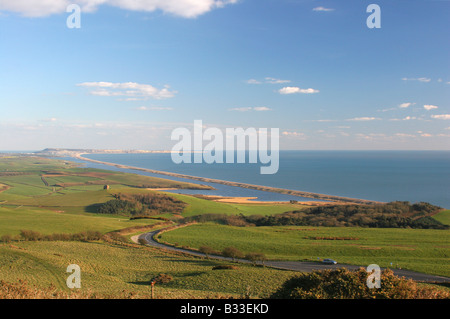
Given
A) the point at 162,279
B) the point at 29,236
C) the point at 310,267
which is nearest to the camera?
the point at 162,279

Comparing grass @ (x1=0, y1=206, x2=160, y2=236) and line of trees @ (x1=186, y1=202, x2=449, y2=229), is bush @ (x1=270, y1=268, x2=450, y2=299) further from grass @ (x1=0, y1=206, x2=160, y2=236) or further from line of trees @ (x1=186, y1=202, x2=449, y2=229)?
line of trees @ (x1=186, y1=202, x2=449, y2=229)

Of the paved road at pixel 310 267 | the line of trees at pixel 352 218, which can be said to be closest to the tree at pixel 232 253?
the paved road at pixel 310 267

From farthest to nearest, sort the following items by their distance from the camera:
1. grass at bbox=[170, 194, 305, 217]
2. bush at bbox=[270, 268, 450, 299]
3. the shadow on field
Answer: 1. grass at bbox=[170, 194, 305, 217]
2. the shadow on field
3. bush at bbox=[270, 268, 450, 299]

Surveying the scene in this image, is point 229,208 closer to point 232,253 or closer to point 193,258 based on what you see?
point 193,258

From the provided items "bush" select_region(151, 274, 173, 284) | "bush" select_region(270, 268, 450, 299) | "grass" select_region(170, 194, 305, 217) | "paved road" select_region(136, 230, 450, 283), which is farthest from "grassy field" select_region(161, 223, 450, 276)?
"grass" select_region(170, 194, 305, 217)

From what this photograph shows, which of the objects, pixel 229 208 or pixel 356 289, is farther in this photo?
pixel 229 208

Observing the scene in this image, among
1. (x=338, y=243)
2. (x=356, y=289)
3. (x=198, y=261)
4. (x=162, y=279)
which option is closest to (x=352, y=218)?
(x=338, y=243)
